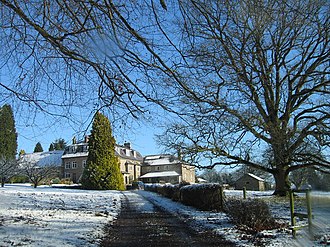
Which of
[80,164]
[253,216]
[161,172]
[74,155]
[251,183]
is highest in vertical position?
[74,155]

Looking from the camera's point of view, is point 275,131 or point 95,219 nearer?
point 95,219

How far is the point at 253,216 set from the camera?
29.8 ft

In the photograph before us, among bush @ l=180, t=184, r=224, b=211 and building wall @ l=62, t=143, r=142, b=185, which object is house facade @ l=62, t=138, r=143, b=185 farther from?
bush @ l=180, t=184, r=224, b=211

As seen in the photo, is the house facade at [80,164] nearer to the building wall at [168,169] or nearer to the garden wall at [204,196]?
the building wall at [168,169]

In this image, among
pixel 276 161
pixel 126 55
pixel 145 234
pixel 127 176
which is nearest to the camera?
pixel 126 55

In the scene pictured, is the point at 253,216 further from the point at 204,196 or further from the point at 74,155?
the point at 74,155

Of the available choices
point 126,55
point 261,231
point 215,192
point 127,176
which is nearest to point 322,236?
point 261,231

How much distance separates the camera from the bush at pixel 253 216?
8812mm

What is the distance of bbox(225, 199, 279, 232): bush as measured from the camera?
8.81m

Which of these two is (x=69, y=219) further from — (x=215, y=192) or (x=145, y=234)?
(x=215, y=192)

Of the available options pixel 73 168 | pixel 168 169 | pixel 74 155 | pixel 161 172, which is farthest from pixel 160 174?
pixel 74 155

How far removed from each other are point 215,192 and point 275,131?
3729 millimetres

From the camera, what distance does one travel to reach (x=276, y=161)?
58.3ft

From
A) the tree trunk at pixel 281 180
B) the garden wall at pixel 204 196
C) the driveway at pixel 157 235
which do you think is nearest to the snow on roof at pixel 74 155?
the tree trunk at pixel 281 180
